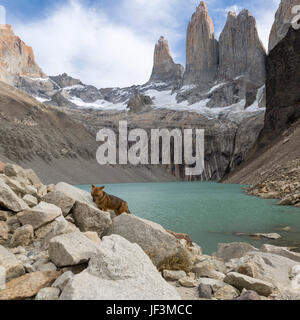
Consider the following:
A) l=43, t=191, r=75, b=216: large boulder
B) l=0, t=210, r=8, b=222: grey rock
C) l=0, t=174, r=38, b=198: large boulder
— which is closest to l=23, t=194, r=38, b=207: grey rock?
l=43, t=191, r=75, b=216: large boulder

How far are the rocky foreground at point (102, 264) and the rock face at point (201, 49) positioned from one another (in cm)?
16902

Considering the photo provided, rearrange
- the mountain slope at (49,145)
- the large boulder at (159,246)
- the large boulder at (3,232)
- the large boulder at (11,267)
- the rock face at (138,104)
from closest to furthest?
the large boulder at (11,267) → the large boulder at (3,232) → the large boulder at (159,246) → the mountain slope at (49,145) → the rock face at (138,104)

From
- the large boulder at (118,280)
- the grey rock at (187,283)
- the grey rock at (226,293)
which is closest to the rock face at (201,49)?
the grey rock at (187,283)

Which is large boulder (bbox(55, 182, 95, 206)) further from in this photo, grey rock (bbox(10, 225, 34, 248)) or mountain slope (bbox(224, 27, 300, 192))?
mountain slope (bbox(224, 27, 300, 192))

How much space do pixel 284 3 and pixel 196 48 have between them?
62.6 metres

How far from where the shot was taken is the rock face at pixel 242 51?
140m

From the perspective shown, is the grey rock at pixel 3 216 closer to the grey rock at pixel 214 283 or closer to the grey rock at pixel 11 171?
the grey rock at pixel 11 171

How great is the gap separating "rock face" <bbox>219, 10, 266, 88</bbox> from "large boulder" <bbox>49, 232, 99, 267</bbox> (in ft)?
482

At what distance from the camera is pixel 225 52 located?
15525cm

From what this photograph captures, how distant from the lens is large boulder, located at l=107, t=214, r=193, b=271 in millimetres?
5047

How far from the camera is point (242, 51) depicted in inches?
5773
